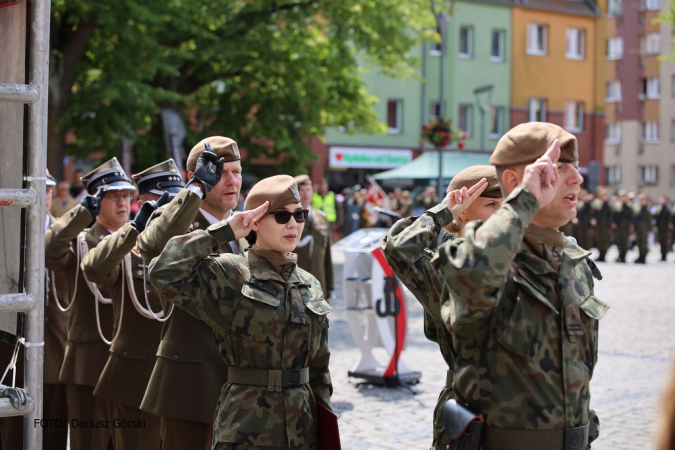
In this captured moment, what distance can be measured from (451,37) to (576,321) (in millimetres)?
40364

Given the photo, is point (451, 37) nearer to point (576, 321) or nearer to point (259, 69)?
point (259, 69)

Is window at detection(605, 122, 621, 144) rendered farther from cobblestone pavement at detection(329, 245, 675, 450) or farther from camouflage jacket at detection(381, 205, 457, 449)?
camouflage jacket at detection(381, 205, 457, 449)

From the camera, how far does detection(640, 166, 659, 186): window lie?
5897cm

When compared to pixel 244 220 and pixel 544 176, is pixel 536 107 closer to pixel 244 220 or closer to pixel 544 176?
pixel 244 220

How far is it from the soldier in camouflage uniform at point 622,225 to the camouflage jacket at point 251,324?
971 inches

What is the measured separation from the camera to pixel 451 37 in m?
42.2

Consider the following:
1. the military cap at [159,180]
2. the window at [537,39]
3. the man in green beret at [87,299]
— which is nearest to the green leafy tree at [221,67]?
the man in green beret at [87,299]

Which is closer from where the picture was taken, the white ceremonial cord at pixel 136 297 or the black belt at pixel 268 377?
the black belt at pixel 268 377

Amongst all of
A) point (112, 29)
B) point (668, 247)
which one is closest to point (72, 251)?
→ point (112, 29)

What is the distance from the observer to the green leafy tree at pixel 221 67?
17438 mm

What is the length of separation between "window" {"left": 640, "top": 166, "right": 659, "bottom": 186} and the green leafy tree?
38.2m

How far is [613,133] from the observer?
65.6 metres

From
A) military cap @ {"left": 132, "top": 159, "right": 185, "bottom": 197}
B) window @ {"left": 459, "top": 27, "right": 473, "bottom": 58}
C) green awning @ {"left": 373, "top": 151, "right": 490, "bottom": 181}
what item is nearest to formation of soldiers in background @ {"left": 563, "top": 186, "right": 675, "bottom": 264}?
green awning @ {"left": 373, "top": 151, "right": 490, "bottom": 181}

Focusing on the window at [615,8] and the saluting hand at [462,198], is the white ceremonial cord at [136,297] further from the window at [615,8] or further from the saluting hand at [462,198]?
the window at [615,8]
